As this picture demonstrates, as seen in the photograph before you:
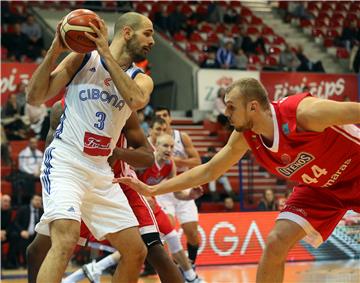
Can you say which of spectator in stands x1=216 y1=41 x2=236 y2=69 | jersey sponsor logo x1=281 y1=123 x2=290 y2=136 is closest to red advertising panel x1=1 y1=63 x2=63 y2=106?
spectator in stands x1=216 y1=41 x2=236 y2=69

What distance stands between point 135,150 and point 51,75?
3.11 feet

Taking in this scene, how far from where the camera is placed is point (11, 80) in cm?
1549

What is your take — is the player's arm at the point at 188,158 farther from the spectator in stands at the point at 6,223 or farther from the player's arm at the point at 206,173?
the player's arm at the point at 206,173

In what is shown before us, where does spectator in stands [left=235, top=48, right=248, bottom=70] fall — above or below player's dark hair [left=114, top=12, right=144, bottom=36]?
below

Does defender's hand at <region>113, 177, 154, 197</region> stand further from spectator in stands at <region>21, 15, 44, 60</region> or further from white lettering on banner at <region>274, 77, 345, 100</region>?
white lettering on banner at <region>274, 77, 345, 100</region>

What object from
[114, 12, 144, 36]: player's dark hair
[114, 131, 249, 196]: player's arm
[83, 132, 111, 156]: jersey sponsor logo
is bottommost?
[114, 131, 249, 196]: player's arm

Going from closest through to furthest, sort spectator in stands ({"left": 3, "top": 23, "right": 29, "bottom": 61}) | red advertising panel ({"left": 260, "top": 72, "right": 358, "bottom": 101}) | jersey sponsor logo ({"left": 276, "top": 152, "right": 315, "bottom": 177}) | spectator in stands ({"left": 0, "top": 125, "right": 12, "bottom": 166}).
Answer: jersey sponsor logo ({"left": 276, "top": 152, "right": 315, "bottom": 177}) < spectator in stands ({"left": 0, "top": 125, "right": 12, "bottom": 166}) < spectator in stands ({"left": 3, "top": 23, "right": 29, "bottom": 61}) < red advertising panel ({"left": 260, "top": 72, "right": 358, "bottom": 101})

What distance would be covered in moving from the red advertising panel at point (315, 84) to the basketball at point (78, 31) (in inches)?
539

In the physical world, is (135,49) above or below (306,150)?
above

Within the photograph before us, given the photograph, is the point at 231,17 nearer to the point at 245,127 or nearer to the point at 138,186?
the point at 138,186

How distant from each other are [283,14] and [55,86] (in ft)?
66.3

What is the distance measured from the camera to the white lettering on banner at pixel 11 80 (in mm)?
15367

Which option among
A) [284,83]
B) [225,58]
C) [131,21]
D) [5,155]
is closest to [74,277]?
[131,21]

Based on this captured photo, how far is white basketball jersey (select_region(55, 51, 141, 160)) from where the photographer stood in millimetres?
5137
